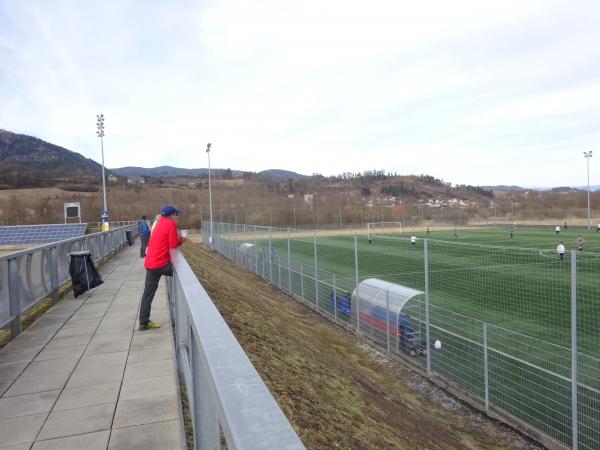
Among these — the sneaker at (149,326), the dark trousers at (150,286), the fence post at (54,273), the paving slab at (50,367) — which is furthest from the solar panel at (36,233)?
the paving slab at (50,367)

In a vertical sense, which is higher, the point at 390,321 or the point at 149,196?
the point at 149,196

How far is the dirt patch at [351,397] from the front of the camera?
5.32m

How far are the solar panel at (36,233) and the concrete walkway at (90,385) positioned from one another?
31.6m

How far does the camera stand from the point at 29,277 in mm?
7305

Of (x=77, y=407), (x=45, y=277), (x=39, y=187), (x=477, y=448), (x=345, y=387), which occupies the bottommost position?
(x=477, y=448)

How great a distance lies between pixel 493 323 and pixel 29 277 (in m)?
10.8

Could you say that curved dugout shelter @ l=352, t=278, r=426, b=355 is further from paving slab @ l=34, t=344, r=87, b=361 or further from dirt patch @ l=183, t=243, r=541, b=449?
paving slab @ l=34, t=344, r=87, b=361

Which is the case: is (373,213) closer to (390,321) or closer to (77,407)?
(390,321)

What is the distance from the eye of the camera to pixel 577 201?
83.9 m

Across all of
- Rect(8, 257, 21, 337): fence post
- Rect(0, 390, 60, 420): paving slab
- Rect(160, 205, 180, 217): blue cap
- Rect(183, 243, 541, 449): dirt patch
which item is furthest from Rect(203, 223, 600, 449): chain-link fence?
Rect(8, 257, 21, 337): fence post

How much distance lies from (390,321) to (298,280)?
26.2 ft

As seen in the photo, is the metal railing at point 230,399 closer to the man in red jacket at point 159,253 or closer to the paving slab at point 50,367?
the paving slab at point 50,367

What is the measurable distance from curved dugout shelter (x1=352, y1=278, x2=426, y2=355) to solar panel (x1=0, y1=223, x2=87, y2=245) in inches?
1184

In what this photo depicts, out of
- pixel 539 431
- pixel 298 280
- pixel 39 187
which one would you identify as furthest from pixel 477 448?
pixel 39 187
